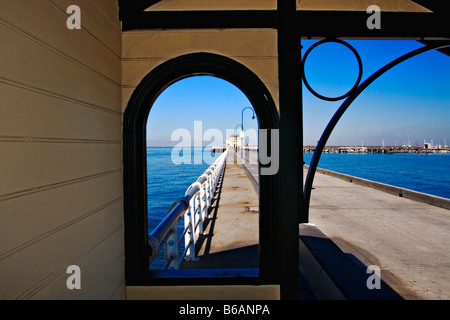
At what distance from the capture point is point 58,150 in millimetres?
1288

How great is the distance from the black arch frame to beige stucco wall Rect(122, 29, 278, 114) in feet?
0.18

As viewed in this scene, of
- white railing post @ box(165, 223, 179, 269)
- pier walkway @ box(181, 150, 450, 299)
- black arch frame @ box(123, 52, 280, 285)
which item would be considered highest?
black arch frame @ box(123, 52, 280, 285)

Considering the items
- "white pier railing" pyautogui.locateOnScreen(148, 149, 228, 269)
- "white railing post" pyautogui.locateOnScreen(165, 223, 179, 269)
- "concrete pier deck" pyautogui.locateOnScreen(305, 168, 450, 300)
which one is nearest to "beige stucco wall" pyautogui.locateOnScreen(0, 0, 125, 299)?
"white pier railing" pyautogui.locateOnScreen(148, 149, 228, 269)

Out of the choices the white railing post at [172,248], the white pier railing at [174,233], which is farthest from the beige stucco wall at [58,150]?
the white railing post at [172,248]

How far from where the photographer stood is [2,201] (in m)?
0.96

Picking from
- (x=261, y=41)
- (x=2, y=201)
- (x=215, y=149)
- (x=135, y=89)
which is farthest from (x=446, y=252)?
(x=215, y=149)

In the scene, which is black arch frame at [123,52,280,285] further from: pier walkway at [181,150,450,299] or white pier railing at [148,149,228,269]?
pier walkway at [181,150,450,299]

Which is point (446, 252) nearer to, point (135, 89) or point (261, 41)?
point (261, 41)

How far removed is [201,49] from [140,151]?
99 centimetres

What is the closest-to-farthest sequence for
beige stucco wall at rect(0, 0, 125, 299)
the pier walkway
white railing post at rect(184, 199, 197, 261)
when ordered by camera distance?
1. beige stucco wall at rect(0, 0, 125, 299)
2. the pier walkway
3. white railing post at rect(184, 199, 197, 261)

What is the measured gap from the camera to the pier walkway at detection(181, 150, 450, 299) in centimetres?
292

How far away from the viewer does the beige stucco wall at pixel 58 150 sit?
1016 millimetres

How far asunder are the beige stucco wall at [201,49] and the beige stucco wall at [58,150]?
0.15 m

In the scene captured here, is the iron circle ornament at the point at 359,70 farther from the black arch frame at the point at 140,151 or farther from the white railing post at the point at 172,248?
the white railing post at the point at 172,248
